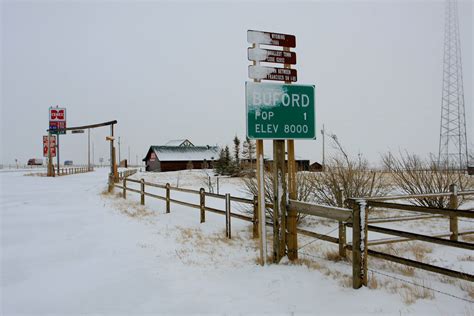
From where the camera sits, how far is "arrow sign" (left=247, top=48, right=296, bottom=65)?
533cm

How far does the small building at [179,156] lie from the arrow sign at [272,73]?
47772 millimetres

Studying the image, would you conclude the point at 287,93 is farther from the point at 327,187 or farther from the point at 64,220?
the point at 64,220

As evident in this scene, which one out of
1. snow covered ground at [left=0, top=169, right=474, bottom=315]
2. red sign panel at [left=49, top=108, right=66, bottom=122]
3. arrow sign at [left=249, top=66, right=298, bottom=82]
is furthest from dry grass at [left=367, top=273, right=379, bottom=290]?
red sign panel at [left=49, top=108, right=66, bottom=122]

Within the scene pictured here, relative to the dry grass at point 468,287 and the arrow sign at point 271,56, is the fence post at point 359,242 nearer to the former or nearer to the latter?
the dry grass at point 468,287

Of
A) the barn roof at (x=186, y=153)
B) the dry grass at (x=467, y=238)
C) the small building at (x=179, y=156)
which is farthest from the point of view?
the barn roof at (x=186, y=153)

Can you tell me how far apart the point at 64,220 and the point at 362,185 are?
8.78 meters

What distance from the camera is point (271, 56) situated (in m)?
5.43

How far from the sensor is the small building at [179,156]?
55.1 m

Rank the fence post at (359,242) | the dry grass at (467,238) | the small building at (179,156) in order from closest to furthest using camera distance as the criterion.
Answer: the fence post at (359,242) < the dry grass at (467,238) < the small building at (179,156)

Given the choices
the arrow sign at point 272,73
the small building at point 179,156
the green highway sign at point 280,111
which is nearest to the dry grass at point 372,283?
the green highway sign at point 280,111

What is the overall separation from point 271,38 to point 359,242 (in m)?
3.32

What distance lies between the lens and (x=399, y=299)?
3.91 metres

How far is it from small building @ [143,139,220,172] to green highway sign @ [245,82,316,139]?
47.9 m

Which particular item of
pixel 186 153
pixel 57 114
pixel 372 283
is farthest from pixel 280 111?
pixel 186 153
